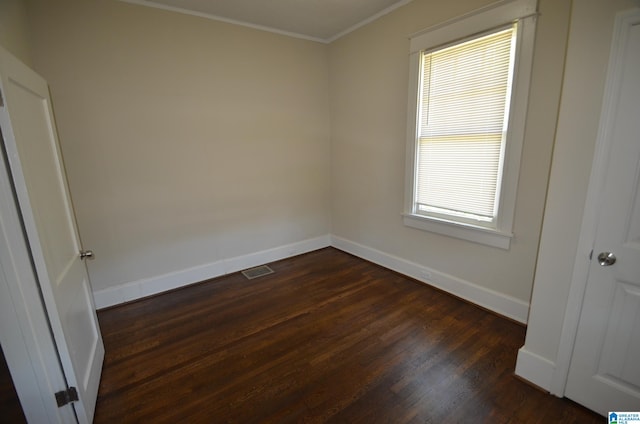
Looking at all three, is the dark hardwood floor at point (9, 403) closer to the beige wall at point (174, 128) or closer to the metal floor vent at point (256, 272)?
the beige wall at point (174, 128)

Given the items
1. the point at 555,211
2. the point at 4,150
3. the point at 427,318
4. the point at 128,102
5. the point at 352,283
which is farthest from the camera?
the point at 352,283

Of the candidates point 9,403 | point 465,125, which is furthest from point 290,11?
point 9,403

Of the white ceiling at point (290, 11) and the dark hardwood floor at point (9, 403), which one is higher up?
the white ceiling at point (290, 11)

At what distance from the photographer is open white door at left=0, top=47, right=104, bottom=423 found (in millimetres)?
1209

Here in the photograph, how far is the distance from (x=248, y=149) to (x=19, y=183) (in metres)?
2.33

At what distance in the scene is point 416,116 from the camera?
9.45 ft

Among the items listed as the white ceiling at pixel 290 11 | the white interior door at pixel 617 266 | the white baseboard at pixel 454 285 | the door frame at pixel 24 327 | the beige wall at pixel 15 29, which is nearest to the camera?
the door frame at pixel 24 327

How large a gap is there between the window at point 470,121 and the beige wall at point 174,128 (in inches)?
62.0

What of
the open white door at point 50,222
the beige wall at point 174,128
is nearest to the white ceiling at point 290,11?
the beige wall at point 174,128

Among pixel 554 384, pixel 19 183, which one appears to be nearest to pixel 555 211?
pixel 554 384

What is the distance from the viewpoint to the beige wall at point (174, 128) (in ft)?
8.04

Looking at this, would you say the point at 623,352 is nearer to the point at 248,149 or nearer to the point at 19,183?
the point at 19,183

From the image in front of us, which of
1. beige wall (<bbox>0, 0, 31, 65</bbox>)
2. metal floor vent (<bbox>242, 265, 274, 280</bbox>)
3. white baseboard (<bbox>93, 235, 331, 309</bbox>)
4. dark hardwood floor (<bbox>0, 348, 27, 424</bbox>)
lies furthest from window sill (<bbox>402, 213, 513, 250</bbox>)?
beige wall (<bbox>0, 0, 31, 65</bbox>)

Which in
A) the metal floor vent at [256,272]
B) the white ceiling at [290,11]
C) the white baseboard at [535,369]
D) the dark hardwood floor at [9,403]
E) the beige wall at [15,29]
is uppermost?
the white ceiling at [290,11]
